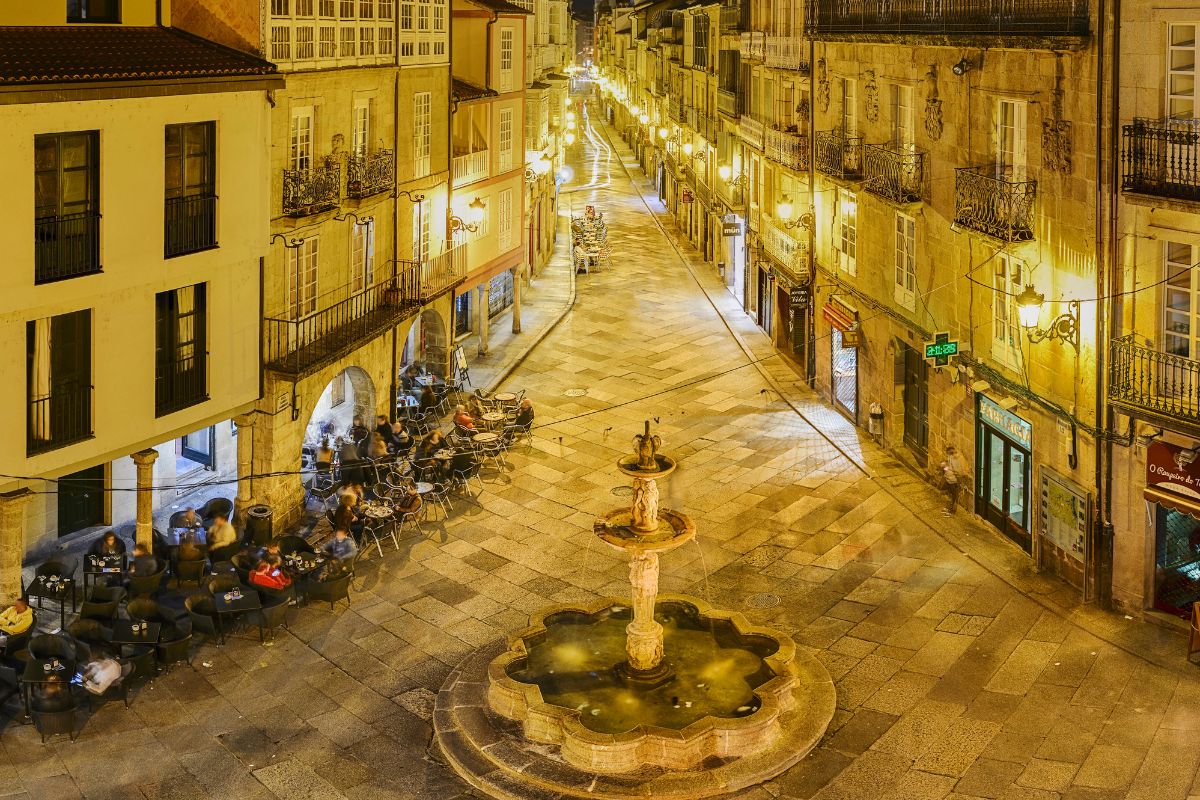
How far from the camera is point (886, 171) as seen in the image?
32.6 metres

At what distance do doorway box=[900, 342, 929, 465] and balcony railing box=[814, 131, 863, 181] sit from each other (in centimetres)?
511

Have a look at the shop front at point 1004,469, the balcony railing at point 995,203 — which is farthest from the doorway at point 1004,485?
the balcony railing at point 995,203

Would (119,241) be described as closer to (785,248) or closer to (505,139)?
(505,139)

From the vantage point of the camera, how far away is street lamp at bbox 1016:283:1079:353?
2441 cm

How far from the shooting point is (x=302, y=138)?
28.6 meters

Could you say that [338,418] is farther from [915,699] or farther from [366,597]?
[915,699]

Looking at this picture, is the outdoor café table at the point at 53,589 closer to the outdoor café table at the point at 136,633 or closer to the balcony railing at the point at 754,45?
the outdoor café table at the point at 136,633

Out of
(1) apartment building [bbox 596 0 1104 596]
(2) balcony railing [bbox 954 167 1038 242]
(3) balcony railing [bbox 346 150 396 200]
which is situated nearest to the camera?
(1) apartment building [bbox 596 0 1104 596]

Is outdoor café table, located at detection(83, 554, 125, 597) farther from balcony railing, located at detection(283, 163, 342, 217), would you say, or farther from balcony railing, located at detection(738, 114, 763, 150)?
balcony railing, located at detection(738, 114, 763, 150)

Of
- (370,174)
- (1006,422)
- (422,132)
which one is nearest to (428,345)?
(422,132)

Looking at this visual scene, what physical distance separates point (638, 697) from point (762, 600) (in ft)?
17.4

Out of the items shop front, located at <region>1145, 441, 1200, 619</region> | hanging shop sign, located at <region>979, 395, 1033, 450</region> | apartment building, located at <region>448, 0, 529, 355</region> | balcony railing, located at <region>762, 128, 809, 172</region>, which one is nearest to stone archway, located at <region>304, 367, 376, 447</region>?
apartment building, located at <region>448, 0, 529, 355</region>

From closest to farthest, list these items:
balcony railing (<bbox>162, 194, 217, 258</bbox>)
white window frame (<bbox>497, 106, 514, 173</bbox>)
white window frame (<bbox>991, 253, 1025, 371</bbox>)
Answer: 1. balcony railing (<bbox>162, 194, 217, 258</bbox>)
2. white window frame (<bbox>991, 253, 1025, 371</bbox>)
3. white window frame (<bbox>497, 106, 514, 173</bbox>)

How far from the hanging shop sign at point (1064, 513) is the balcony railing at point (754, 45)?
80.4 ft
